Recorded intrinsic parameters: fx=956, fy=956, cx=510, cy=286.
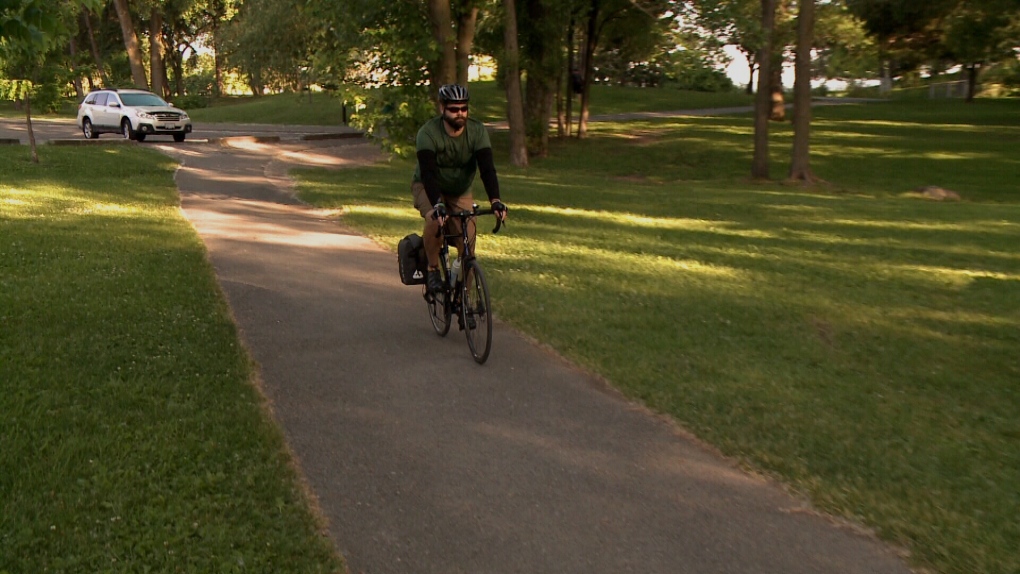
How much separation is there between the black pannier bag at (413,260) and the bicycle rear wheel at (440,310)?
16 cm

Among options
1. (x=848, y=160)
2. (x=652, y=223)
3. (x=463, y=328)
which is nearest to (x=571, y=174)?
(x=848, y=160)

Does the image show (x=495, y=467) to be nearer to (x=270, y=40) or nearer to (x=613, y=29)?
(x=613, y=29)

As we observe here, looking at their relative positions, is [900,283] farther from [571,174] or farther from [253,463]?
[571,174]

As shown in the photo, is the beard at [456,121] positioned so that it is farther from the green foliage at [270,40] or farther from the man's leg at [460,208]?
the green foliage at [270,40]

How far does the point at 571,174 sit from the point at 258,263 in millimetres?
16338

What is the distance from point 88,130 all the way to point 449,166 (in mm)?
29934

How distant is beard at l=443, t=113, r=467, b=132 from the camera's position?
277 inches

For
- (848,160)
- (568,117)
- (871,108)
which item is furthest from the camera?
(871,108)

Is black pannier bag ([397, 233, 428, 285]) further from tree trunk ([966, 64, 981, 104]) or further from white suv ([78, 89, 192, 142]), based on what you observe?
tree trunk ([966, 64, 981, 104])

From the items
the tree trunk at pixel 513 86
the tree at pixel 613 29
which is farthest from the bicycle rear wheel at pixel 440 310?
the tree at pixel 613 29

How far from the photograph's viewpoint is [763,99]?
2470 cm

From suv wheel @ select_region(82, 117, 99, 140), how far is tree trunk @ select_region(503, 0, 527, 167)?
49.5ft

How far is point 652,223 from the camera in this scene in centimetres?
1533

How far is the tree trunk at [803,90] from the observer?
2217 cm
